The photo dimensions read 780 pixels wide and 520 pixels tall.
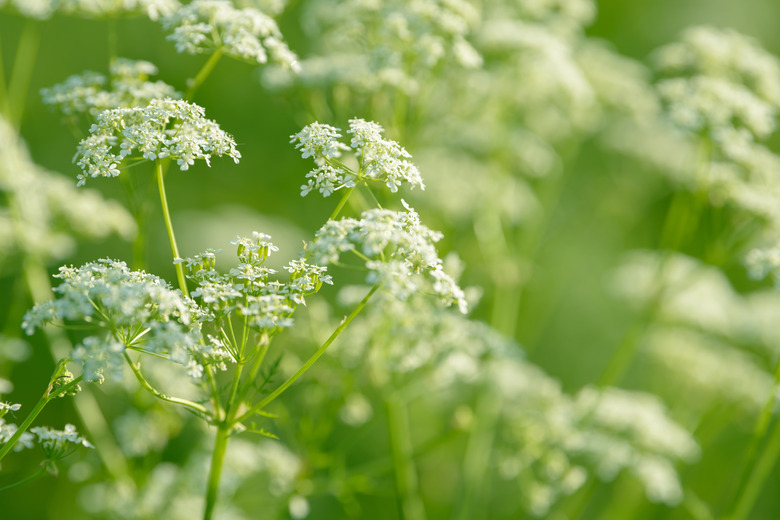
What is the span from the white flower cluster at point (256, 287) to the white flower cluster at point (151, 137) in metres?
0.48

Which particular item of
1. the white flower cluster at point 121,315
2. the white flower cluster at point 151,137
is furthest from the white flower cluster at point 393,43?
the white flower cluster at point 121,315

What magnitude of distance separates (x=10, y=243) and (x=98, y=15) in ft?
6.43

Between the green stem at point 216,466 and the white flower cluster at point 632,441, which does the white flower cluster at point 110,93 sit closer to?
the green stem at point 216,466

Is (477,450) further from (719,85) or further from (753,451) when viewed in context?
(719,85)

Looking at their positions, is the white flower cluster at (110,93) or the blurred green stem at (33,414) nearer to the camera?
the blurred green stem at (33,414)

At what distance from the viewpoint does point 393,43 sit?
5625 mm

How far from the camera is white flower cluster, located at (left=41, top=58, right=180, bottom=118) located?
13.6 ft

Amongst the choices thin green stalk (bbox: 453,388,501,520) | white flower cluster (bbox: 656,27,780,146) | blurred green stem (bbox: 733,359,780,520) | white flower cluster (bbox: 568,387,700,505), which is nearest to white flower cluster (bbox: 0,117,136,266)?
thin green stalk (bbox: 453,388,501,520)

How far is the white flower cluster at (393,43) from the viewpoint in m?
5.30

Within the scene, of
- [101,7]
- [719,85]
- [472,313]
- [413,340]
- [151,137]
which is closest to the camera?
[151,137]

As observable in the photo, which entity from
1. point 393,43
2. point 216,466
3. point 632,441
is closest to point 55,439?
point 216,466

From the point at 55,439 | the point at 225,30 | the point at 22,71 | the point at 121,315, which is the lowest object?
the point at 55,439

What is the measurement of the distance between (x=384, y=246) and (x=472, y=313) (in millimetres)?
4965

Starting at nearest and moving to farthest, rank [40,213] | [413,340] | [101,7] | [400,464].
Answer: [101,7] → [400,464] → [413,340] → [40,213]
